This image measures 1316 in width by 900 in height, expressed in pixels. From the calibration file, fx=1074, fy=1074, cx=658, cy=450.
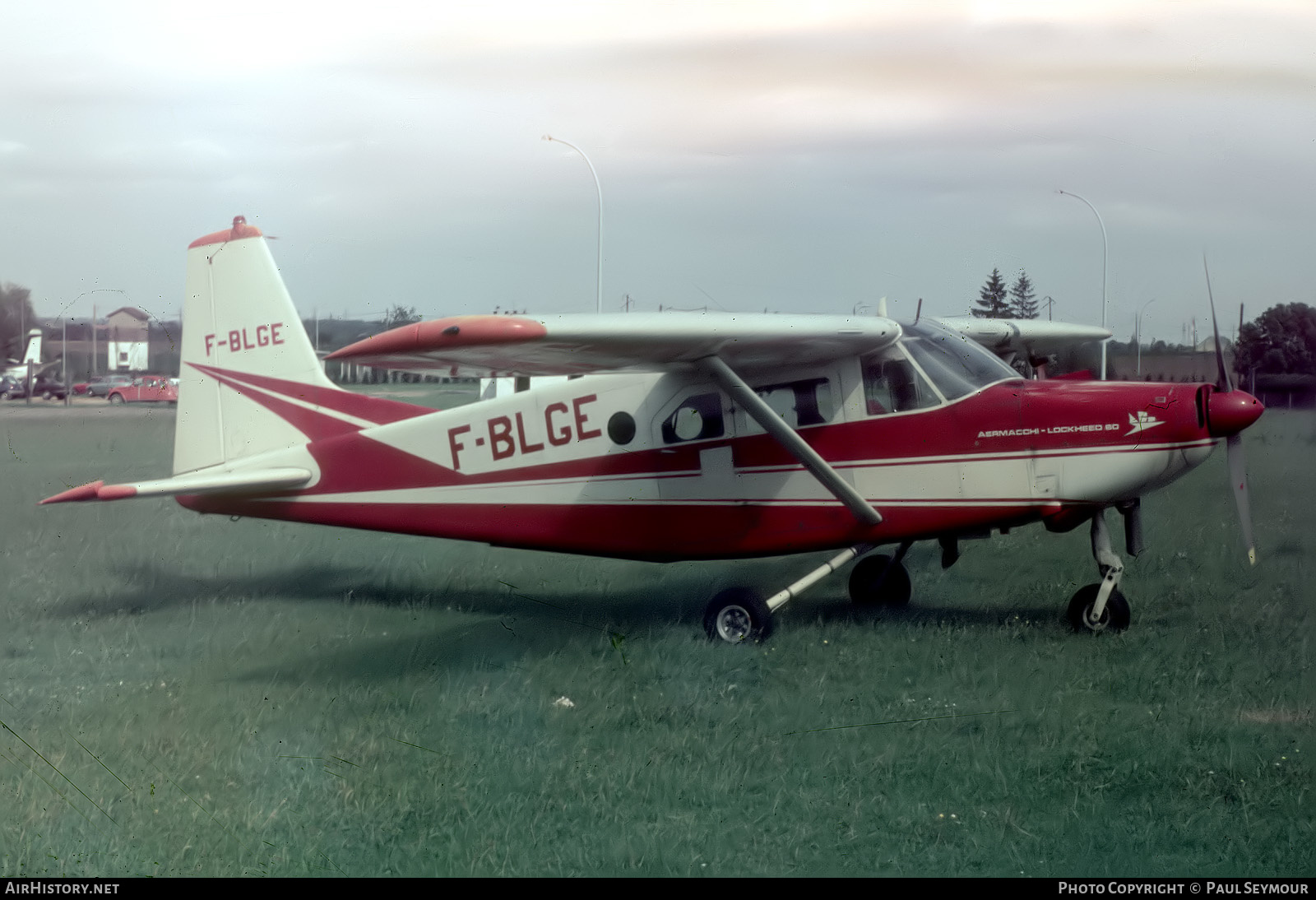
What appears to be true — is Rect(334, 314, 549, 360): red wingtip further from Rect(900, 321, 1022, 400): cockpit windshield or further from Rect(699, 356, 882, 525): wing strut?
Rect(900, 321, 1022, 400): cockpit windshield

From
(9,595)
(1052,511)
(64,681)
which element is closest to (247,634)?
(64,681)

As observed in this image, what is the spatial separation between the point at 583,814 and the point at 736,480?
402cm

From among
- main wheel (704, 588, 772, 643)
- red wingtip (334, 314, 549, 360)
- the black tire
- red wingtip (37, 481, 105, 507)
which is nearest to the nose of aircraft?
the black tire

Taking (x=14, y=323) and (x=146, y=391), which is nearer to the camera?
(x=14, y=323)

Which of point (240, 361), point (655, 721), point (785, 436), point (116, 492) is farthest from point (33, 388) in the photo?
point (655, 721)

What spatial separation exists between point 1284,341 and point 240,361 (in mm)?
9761

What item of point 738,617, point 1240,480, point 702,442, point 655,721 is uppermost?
point 702,442

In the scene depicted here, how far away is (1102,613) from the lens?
8.36m

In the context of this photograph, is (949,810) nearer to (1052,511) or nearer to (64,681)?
(1052,511)

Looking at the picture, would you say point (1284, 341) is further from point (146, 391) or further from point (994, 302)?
point (146, 391)

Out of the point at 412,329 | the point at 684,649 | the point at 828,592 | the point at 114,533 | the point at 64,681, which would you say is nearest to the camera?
the point at 412,329

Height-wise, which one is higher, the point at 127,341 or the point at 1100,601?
the point at 127,341

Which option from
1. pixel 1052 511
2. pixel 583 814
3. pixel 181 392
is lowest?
pixel 583 814

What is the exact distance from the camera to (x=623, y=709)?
6.67 metres
